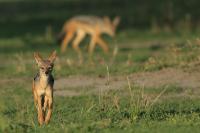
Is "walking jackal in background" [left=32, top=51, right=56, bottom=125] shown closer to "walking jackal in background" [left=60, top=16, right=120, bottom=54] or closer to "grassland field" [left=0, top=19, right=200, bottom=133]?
"grassland field" [left=0, top=19, right=200, bottom=133]

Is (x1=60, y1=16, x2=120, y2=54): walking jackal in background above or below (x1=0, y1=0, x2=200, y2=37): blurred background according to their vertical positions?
below

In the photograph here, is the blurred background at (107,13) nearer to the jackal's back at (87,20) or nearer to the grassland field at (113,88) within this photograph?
the grassland field at (113,88)

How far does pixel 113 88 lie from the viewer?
15.2 meters

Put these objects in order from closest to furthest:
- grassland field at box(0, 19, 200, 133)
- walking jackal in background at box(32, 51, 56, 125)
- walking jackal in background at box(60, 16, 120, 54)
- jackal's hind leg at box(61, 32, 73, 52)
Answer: grassland field at box(0, 19, 200, 133) < walking jackal in background at box(32, 51, 56, 125) < walking jackal in background at box(60, 16, 120, 54) < jackal's hind leg at box(61, 32, 73, 52)

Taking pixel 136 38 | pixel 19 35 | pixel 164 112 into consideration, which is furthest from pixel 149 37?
pixel 164 112

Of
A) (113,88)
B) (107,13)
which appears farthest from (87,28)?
(107,13)

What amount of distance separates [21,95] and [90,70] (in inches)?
138

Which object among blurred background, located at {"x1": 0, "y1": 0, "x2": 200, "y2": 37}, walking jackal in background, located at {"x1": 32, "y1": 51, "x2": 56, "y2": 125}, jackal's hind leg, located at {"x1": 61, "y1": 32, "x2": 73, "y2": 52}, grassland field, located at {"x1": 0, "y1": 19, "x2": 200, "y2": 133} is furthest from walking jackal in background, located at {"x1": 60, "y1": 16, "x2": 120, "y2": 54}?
walking jackal in background, located at {"x1": 32, "y1": 51, "x2": 56, "y2": 125}

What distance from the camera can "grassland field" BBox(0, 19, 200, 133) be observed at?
10820 mm

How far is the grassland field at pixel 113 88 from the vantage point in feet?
35.5

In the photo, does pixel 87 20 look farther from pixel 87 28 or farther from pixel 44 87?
pixel 44 87

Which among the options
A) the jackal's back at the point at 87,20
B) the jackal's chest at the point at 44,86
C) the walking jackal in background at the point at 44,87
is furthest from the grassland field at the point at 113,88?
the jackal's back at the point at 87,20

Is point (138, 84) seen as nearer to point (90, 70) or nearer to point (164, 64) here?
point (164, 64)

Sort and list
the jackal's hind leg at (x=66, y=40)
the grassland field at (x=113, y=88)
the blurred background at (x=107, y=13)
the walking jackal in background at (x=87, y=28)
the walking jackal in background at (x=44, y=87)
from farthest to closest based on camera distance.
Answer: the blurred background at (x=107, y=13)
the jackal's hind leg at (x=66, y=40)
the walking jackal in background at (x=87, y=28)
the walking jackal in background at (x=44, y=87)
the grassland field at (x=113, y=88)
